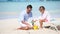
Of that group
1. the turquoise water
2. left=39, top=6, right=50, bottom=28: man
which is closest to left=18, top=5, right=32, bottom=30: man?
the turquoise water

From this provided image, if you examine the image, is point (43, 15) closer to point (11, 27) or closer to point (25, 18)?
point (25, 18)

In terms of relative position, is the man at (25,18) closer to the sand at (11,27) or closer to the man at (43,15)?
the sand at (11,27)

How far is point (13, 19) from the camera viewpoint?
7.32 ft

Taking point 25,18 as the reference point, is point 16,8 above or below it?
above

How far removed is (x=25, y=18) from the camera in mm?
2297

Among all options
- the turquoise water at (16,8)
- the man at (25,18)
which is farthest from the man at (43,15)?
the man at (25,18)

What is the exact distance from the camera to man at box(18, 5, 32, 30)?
2275mm

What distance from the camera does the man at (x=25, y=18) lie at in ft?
7.47

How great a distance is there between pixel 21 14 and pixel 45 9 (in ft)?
1.35

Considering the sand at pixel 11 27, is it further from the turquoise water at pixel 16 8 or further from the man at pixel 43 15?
the man at pixel 43 15

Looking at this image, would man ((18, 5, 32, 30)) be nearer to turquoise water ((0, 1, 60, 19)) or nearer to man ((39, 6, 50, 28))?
turquoise water ((0, 1, 60, 19))

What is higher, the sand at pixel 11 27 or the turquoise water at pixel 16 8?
the turquoise water at pixel 16 8

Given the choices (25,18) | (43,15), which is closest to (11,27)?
(25,18)

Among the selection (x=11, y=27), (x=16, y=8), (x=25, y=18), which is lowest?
(x=11, y=27)
